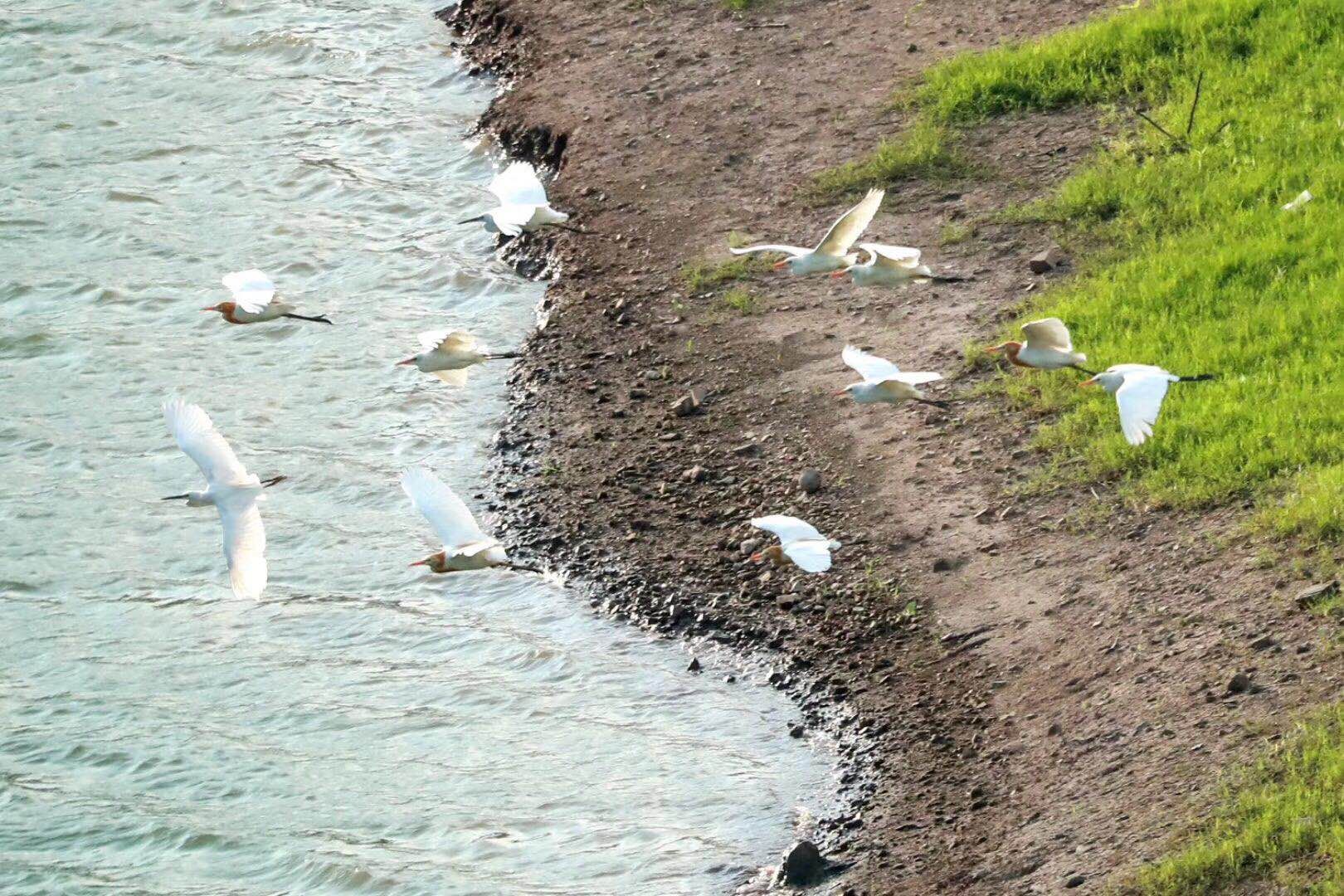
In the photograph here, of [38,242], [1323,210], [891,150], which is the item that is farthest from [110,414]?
[1323,210]

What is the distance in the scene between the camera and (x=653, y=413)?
11.3 metres

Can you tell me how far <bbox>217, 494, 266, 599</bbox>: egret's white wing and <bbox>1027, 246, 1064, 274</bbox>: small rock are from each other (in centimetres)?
471

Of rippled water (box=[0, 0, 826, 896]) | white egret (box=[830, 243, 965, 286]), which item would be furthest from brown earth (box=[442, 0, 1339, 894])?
white egret (box=[830, 243, 965, 286])

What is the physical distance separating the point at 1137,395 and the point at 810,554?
1425 mm

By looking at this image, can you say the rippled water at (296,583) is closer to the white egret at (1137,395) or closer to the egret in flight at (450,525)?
the egret in flight at (450,525)

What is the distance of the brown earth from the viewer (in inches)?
303

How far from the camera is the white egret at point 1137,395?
25.0 ft

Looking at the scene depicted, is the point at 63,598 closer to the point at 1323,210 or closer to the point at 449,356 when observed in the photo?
the point at 449,356

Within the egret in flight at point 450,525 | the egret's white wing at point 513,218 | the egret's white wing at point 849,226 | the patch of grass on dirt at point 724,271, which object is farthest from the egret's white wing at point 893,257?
the patch of grass on dirt at point 724,271

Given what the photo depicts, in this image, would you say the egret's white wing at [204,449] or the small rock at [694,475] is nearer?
the egret's white wing at [204,449]

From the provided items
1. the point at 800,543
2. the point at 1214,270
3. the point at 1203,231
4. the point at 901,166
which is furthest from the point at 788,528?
the point at 901,166

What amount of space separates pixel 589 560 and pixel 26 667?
2.91 m

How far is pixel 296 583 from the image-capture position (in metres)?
10.6

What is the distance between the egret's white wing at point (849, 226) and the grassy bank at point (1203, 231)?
1.55 m
